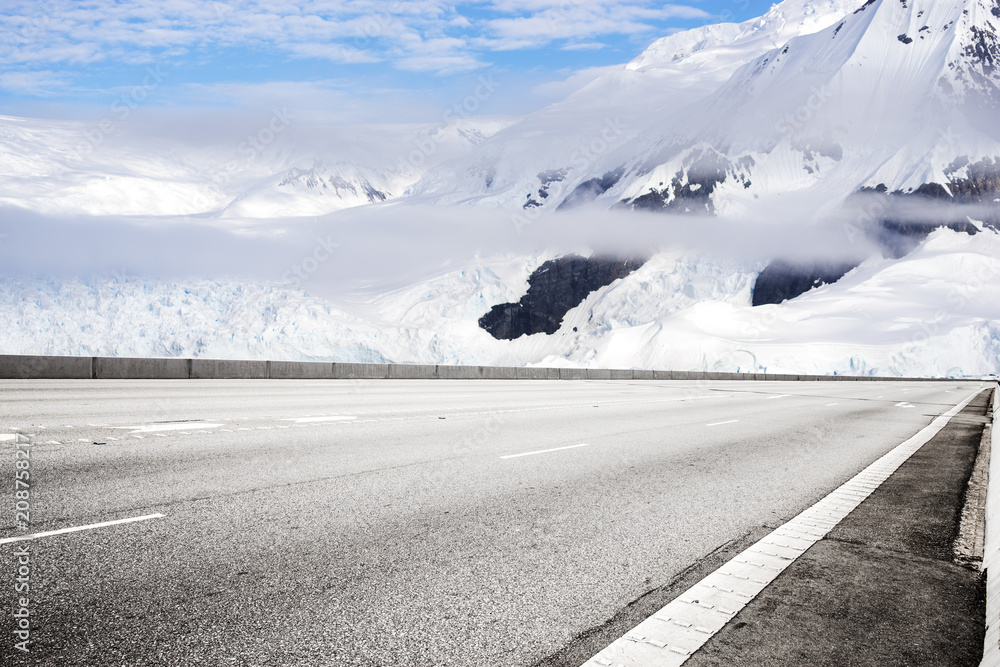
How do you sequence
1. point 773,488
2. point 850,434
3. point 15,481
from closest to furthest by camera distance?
point 15,481, point 773,488, point 850,434

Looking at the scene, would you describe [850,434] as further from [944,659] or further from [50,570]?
[50,570]

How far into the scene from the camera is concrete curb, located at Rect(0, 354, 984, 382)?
20.2m

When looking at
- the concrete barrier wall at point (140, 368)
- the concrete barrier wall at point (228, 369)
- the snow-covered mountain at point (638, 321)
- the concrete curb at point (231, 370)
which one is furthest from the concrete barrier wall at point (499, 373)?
the snow-covered mountain at point (638, 321)

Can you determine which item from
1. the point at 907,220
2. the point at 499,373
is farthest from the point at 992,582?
the point at 907,220

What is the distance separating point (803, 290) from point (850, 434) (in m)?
166

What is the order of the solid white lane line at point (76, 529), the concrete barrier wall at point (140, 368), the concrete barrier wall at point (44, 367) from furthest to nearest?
1. the concrete barrier wall at point (140, 368)
2. the concrete barrier wall at point (44, 367)
3. the solid white lane line at point (76, 529)

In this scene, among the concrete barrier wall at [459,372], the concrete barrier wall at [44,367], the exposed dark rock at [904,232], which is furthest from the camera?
the exposed dark rock at [904,232]

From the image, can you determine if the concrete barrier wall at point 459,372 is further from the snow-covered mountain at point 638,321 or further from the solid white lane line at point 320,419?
the snow-covered mountain at point 638,321

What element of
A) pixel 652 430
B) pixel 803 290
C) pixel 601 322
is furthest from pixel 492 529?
pixel 803 290

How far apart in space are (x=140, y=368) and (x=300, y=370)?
5.90 metres

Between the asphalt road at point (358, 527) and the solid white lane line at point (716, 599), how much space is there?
253 mm

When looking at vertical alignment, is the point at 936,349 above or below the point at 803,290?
below

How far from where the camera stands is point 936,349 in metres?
94.8

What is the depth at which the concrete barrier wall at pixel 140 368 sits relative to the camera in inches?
839
